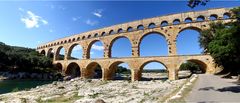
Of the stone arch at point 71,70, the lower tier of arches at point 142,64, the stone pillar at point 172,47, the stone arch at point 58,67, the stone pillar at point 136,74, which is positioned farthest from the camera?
the stone arch at point 58,67

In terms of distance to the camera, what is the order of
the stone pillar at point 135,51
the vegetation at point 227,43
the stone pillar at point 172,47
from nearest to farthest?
the vegetation at point 227,43
the stone pillar at point 172,47
the stone pillar at point 135,51

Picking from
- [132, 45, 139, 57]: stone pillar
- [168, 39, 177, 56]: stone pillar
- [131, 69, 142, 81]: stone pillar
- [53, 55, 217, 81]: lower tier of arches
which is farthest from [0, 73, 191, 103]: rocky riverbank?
[132, 45, 139, 57]: stone pillar

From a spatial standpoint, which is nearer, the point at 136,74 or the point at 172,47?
the point at 172,47

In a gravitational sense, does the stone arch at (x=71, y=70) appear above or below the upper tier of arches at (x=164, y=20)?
below

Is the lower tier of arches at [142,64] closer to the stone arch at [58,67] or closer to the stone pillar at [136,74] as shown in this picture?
the stone pillar at [136,74]

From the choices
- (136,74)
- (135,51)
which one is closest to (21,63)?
(135,51)

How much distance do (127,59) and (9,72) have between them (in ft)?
93.4

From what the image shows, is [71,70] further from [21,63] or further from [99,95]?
[99,95]

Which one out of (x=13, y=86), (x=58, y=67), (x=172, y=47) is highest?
(x=172, y=47)

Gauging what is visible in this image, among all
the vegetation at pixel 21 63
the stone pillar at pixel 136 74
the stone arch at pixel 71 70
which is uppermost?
the vegetation at pixel 21 63

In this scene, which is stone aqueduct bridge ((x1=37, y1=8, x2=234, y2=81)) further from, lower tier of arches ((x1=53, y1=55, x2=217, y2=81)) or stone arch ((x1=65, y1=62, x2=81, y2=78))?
stone arch ((x1=65, y1=62, x2=81, y2=78))

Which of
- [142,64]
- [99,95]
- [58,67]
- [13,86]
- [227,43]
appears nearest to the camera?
[99,95]

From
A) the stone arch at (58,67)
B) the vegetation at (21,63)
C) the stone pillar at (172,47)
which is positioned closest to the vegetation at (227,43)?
the stone pillar at (172,47)

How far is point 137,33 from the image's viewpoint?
1789 inches
